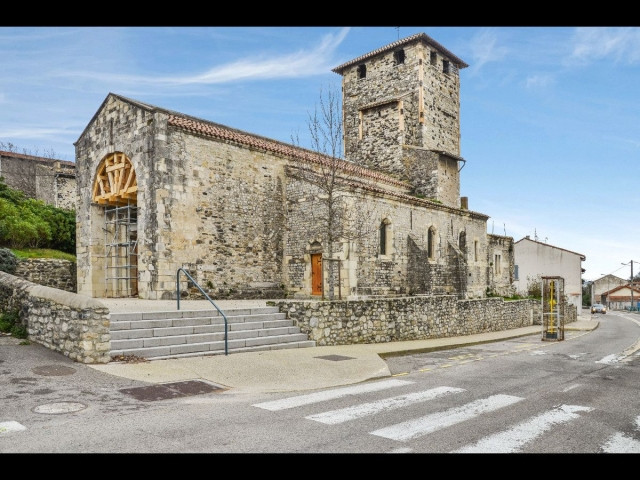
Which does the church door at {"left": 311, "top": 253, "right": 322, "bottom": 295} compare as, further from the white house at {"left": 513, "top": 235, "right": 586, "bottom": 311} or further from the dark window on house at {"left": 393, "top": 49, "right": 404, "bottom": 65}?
the white house at {"left": 513, "top": 235, "right": 586, "bottom": 311}

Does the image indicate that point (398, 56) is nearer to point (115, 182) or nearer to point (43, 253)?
point (115, 182)

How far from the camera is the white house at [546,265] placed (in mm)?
45812

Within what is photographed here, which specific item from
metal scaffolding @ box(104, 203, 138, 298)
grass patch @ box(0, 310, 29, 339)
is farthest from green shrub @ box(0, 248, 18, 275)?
grass patch @ box(0, 310, 29, 339)

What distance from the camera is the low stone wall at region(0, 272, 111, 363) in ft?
31.8

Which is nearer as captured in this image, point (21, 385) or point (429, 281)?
Result: point (21, 385)

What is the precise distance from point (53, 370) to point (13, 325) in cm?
345

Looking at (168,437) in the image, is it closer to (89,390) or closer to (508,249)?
(89,390)

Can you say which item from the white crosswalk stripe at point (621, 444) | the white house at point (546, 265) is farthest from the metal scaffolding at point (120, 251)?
the white house at point (546, 265)

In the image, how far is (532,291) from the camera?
39.3 meters

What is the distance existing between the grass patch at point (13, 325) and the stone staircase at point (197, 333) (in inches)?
78.7

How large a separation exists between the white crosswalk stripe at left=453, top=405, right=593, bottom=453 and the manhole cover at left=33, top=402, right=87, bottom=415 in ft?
16.6

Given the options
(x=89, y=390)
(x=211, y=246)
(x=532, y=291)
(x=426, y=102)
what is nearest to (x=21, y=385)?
(x=89, y=390)

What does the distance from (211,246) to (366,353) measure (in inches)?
361

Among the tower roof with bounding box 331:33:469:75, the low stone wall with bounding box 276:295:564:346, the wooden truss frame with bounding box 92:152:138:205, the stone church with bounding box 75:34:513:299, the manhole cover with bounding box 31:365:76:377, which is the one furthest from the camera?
the tower roof with bounding box 331:33:469:75
